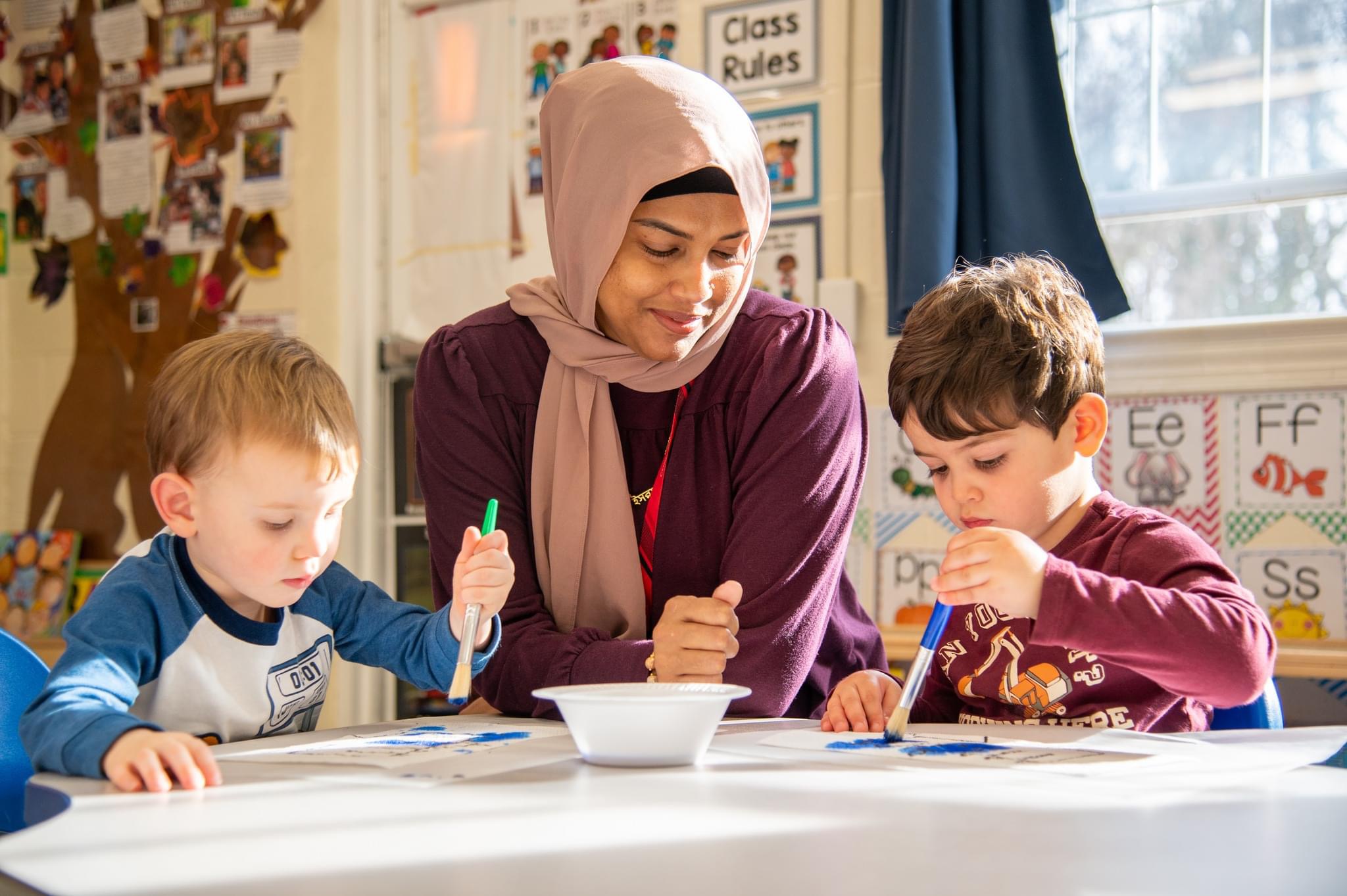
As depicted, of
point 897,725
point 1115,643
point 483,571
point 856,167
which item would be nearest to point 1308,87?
point 856,167

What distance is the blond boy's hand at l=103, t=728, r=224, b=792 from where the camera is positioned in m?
0.81

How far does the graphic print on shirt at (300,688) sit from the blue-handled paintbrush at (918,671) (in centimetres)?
55

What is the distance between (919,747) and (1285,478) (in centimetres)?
158

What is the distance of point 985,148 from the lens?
2.43 meters

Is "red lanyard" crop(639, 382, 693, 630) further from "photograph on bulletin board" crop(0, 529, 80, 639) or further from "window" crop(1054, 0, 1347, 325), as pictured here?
"photograph on bulletin board" crop(0, 529, 80, 639)

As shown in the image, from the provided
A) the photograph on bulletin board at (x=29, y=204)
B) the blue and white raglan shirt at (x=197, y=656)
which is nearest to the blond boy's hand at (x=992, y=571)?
the blue and white raglan shirt at (x=197, y=656)

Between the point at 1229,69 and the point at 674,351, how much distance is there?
1633 mm

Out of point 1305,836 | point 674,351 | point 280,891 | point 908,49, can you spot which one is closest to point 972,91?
point 908,49

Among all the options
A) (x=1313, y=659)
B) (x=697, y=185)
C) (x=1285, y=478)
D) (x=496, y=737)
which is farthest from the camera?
(x=1285, y=478)

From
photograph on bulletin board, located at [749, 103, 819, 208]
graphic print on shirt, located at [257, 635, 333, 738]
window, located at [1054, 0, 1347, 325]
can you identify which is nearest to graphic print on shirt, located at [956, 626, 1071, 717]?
graphic print on shirt, located at [257, 635, 333, 738]

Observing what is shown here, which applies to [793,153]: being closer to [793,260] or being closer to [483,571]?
[793,260]

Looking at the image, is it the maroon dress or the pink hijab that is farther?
the pink hijab

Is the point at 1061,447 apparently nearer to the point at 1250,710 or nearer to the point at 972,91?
the point at 1250,710

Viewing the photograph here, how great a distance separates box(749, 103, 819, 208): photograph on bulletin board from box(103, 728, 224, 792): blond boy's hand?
2.09m
